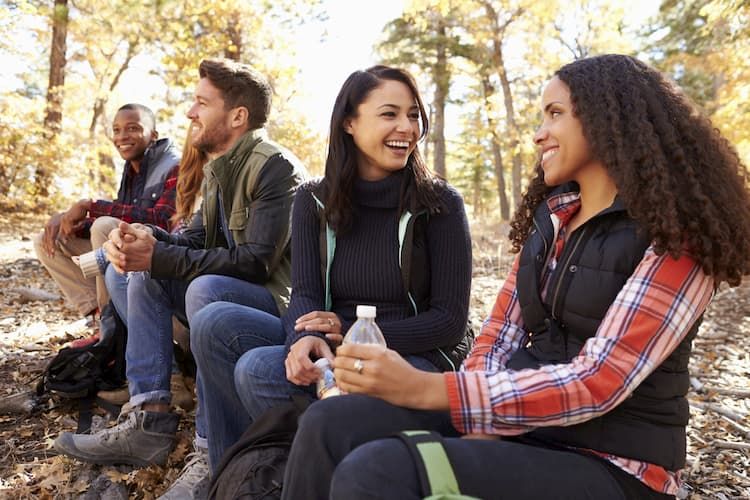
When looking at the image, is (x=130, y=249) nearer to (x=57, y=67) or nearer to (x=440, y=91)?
(x=57, y=67)

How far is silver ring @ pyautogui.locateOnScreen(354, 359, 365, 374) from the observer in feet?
5.04

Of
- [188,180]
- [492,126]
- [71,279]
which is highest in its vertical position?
[492,126]

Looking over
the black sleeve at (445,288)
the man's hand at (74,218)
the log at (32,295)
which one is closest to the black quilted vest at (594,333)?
the black sleeve at (445,288)

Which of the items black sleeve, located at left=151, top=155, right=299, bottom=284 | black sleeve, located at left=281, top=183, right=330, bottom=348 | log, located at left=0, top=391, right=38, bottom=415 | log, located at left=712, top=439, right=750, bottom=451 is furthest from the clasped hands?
log, located at left=712, top=439, right=750, bottom=451

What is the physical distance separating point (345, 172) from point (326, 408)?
54.0 inches

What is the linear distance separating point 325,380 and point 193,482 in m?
0.94

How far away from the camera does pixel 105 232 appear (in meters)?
3.96

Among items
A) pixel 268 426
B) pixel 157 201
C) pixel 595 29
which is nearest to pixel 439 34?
pixel 595 29

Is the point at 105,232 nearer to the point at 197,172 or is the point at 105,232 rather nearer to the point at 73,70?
the point at 197,172

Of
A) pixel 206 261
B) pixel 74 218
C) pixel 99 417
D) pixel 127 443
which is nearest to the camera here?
pixel 127 443

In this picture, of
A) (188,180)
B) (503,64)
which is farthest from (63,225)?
(503,64)

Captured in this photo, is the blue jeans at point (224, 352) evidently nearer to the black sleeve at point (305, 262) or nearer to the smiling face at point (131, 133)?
the black sleeve at point (305, 262)

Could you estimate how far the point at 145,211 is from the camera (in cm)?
436

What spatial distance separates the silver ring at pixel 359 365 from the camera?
1536 mm
